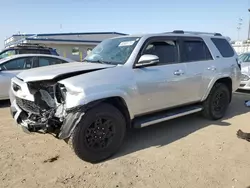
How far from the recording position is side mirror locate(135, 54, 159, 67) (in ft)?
13.1

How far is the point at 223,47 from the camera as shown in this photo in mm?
5996

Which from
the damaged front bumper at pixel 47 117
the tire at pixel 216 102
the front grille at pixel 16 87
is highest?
the front grille at pixel 16 87

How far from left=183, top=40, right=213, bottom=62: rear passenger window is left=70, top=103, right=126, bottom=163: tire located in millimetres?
2113

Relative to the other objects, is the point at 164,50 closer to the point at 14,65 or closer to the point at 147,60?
the point at 147,60

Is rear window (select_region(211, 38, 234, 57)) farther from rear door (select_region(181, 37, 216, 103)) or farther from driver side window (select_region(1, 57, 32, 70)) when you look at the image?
driver side window (select_region(1, 57, 32, 70))

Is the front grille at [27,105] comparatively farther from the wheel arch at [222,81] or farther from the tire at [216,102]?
the tire at [216,102]

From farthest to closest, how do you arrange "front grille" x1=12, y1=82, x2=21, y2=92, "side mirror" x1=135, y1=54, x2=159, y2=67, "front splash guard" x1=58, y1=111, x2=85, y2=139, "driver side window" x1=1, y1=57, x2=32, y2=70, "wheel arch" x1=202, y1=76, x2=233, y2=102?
"driver side window" x1=1, y1=57, x2=32, y2=70 < "wheel arch" x1=202, y1=76, x2=233, y2=102 < "front grille" x1=12, y1=82, x2=21, y2=92 < "side mirror" x1=135, y1=54, x2=159, y2=67 < "front splash guard" x1=58, y1=111, x2=85, y2=139

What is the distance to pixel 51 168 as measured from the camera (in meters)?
3.59

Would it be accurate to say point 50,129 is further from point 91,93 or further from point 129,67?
point 129,67

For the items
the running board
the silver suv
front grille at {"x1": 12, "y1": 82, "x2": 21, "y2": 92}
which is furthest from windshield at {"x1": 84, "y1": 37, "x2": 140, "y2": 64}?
front grille at {"x1": 12, "y1": 82, "x2": 21, "y2": 92}

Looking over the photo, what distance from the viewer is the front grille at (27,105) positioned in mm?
3816

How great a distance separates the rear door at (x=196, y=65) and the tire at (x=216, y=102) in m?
0.39

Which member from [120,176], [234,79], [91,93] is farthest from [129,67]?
[234,79]

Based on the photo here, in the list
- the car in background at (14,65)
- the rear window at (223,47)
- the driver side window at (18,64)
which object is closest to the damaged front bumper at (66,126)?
the rear window at (223,47)
